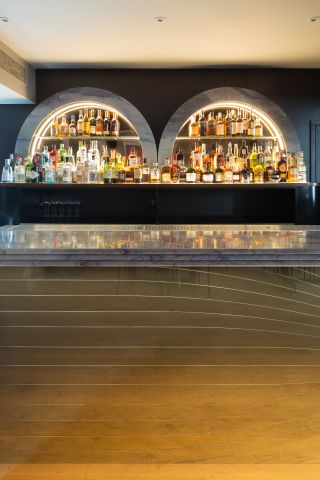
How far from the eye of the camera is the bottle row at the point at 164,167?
500cm

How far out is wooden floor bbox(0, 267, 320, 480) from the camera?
77.7 inches

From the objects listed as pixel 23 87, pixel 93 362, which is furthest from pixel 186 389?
pixel 23 87

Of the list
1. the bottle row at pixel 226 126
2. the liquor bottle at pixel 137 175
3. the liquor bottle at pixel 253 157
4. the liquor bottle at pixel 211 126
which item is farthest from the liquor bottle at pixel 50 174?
the liquor bottle at pixel 253 157

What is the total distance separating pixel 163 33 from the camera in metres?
4.14

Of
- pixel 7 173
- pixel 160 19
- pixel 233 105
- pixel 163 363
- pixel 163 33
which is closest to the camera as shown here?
pixel 163 363

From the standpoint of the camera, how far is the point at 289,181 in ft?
16.6

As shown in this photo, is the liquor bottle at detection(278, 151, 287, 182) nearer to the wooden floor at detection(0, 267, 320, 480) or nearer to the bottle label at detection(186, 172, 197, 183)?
Result: the bottle label at detection(186, 172, 197, 183)

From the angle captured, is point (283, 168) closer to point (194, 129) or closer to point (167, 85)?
point (194, 129)

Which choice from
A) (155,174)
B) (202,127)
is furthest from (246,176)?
(155,174)

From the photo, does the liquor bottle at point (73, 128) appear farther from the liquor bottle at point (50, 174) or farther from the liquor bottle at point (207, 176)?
the liquor bottle at point (207, 176)

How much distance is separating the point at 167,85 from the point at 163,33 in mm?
1175

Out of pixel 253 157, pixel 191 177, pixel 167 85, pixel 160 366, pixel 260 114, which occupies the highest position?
pixel 167 85

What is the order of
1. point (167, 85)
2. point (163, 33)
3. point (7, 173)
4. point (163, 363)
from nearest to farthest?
point (163, 363) < point (163, 33) < point (7, 173) < point (167, 85)

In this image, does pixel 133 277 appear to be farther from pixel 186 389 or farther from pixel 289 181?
pixel 289 181
